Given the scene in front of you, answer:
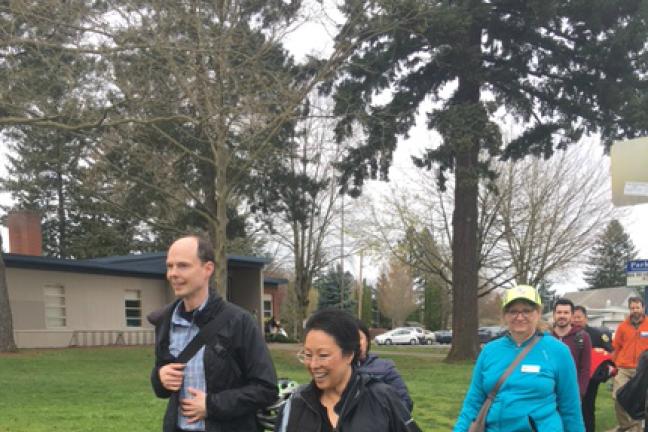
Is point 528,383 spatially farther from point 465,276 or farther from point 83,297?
point 83,297

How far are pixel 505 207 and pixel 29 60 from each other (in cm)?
2466

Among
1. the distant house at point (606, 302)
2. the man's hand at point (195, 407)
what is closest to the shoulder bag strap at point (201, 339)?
the man's hand at point (195, 407)

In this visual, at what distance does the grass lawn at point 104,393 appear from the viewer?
31.8ft

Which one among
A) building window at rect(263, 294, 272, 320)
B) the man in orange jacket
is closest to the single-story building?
building window at rect(263, 294, 272, 320)

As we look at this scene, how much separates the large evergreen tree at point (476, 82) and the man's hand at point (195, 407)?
1702 cm

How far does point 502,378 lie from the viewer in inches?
159

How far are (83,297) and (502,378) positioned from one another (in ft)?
92.6

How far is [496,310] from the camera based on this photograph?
267 ft

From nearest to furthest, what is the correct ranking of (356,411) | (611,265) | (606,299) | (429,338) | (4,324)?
(356,411) → (4,324) → (429,338) → (606,299) → (611,265)

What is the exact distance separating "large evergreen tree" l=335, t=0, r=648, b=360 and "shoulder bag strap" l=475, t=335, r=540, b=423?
52.6ft

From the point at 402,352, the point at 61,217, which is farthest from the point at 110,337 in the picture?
the point at 61,217

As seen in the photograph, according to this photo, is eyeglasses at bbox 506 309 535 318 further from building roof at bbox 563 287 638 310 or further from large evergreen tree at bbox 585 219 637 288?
large evergreen tree at bbox 585 219 637 288

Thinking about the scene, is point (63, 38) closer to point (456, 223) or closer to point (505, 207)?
point (456, 223)

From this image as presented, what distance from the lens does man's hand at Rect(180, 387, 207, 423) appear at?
125 inches
